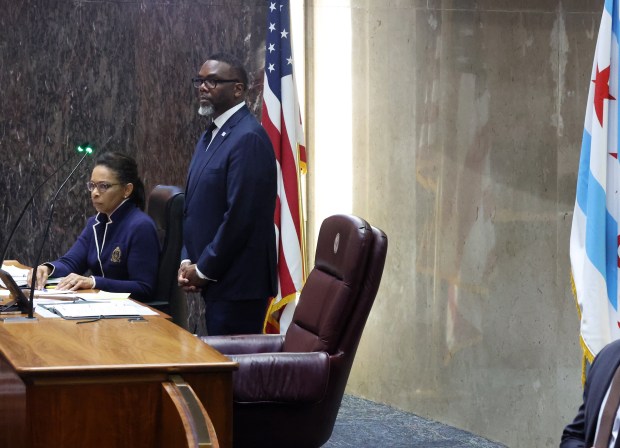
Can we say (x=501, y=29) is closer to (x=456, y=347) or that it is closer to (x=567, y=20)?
(x=567, y=20)

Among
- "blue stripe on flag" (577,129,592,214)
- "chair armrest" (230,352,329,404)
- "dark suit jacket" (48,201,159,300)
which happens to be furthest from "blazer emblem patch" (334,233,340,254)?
"dark suit jacket" (48,201,159,300)

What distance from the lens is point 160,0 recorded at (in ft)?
18.4

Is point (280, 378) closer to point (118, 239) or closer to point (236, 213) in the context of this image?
point (236, 213)

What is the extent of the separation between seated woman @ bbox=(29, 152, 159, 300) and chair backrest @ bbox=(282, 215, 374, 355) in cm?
96

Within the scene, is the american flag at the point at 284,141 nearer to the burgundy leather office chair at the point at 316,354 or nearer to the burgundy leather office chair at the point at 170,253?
the burgundy leather office chair at the point at 170,253

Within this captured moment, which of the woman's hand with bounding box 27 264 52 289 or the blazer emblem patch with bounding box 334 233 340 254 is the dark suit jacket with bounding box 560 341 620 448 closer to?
the blazer emblem patch with bounding box 334 233 340 254

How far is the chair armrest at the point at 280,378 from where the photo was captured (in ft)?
10.2

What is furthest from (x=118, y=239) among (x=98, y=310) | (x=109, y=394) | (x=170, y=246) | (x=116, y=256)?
(x=109, y=394)

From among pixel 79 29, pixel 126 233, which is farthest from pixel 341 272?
pixel 79 29

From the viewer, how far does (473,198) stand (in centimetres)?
456

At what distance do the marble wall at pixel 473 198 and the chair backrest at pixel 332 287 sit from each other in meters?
1.11

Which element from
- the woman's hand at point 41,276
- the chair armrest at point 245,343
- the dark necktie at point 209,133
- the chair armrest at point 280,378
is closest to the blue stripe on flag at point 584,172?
the chair armrest at point 280,378

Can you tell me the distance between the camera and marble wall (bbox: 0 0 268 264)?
17.8ft

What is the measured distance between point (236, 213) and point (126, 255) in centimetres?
53
